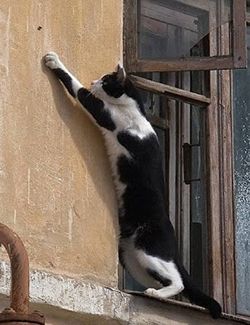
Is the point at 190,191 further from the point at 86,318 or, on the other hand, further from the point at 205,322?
the point at 86,318

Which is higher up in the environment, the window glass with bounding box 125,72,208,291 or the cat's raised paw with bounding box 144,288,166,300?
the window glass with bounding box 125,72,208,291

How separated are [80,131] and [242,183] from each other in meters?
1.33

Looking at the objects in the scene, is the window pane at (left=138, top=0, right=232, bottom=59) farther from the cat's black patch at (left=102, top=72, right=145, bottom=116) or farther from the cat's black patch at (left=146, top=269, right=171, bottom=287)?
the cat's black patch at (left=146, top=269, right=171, bottom=287)

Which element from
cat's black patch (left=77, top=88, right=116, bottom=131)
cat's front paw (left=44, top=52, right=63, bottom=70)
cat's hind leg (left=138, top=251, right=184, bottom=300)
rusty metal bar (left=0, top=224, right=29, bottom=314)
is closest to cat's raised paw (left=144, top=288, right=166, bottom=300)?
cat's hind leg (left=138, top=251, right=184, bottom=300)

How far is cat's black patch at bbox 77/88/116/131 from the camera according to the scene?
6.43m

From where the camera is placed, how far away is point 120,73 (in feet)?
21.6

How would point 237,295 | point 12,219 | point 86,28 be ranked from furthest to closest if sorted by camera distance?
1. point 237,295
2. point 86,28
3. point 12,219

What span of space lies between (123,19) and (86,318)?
5.32 feet

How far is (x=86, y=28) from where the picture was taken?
6.51 metres

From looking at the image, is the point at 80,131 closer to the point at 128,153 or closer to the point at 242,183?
the point at 128,153

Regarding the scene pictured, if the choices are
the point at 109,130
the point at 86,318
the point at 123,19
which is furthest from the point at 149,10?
the point at 86,318

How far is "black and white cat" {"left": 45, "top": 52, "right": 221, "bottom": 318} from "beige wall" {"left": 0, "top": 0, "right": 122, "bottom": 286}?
81 millimetres

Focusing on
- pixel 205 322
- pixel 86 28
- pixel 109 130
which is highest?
pixel 86 28

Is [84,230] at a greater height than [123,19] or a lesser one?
lesser
